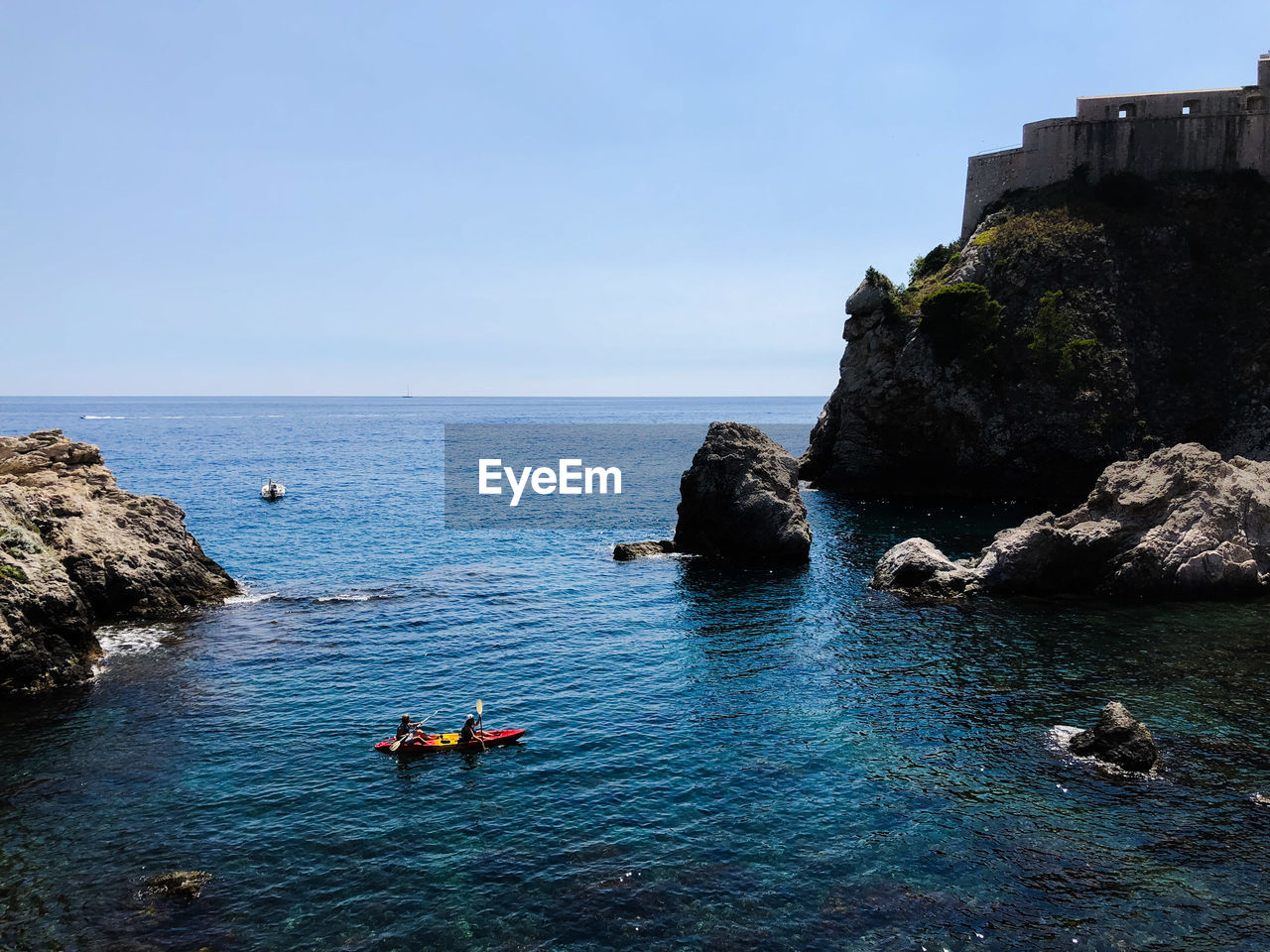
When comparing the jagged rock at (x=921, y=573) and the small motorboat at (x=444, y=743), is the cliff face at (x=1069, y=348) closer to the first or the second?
the jagged rock at (x=921, y=573)

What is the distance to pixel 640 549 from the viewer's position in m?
59.4

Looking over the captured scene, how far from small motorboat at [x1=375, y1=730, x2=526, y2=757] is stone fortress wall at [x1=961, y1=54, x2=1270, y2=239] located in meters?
86.4

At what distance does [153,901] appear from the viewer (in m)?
19.7

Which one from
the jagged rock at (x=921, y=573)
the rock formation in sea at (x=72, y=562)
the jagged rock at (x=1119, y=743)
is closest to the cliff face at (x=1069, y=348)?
the jagged rock at (x=921, y=573)

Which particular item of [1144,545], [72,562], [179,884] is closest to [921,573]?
[1144,545]

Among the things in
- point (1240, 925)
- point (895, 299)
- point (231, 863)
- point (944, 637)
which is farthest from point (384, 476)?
point (1240, 925)

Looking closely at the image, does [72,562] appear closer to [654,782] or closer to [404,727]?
[404,727]

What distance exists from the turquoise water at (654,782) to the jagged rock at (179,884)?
1.00 ft

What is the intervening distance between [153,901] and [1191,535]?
4624cm

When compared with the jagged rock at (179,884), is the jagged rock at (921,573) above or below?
above

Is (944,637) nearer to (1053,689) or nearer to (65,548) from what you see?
(1053,689)

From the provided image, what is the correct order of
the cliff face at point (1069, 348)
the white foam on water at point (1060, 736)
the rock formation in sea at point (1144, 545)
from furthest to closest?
the cliff face at point (1069, 348) < the rock formation in sea at point (1144, 545) < the white foam on water at point (1060, 736)

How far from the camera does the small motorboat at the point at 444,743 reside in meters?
27.7

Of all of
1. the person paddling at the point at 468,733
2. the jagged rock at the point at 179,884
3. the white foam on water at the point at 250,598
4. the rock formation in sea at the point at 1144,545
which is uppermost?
the rock formation in sea at the point at 1144,545
